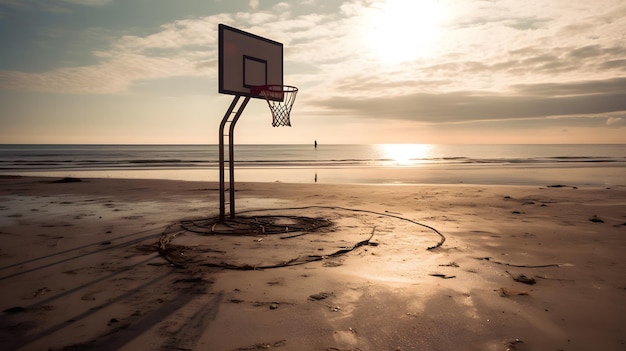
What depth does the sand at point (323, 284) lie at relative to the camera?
11.1 feet

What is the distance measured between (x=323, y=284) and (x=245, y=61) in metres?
6.35

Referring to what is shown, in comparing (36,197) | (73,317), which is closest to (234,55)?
(73,317)

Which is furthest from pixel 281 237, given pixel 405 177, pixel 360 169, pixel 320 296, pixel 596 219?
pixel 360 169

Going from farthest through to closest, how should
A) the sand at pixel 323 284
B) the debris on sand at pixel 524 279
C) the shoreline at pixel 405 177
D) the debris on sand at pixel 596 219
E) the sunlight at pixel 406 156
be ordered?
1. the sunlight at pixel 406 156
2. the shoreline at pixel 405 177
3. the debris on sand at pixel 596 219
4. the debris on sand at pixel 524 279
5. the sand at pixel 323 284

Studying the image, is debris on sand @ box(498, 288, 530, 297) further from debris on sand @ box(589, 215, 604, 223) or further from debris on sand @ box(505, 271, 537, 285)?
debris on sand @ box(589, 215, 604, 223)

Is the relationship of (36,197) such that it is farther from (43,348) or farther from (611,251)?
(611,251)

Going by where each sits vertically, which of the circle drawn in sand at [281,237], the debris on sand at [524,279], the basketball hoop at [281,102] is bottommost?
the circle drawn in sand at [281,237]

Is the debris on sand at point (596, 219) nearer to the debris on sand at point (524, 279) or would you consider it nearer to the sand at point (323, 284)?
the sand at point (323, 284)

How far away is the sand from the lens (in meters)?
3.37

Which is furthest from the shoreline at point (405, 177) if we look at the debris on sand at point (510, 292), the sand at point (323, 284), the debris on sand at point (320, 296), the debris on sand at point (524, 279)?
the debris on sand at point (320, 296)

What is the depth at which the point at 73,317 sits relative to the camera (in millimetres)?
3717

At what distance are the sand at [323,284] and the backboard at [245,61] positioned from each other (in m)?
3.32

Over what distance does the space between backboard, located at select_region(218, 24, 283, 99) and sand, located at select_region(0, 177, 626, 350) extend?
3318mm

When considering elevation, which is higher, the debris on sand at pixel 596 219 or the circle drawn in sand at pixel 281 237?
the debris on sand at pixel 596 219
